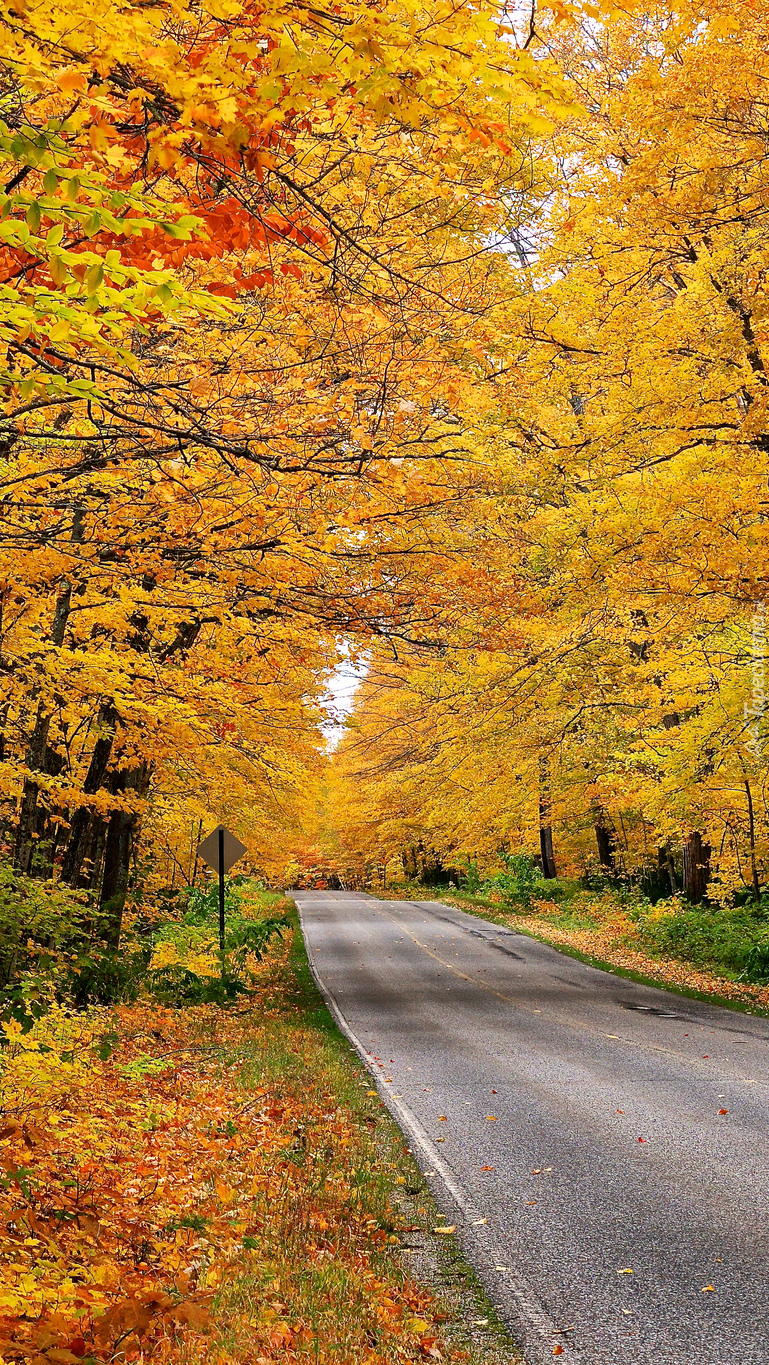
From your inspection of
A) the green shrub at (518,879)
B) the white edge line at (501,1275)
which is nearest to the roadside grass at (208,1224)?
the white edge line at (501,1275)

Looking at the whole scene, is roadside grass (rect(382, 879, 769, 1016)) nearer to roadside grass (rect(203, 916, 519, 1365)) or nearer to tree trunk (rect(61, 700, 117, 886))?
roadside grass (rect(203, 916, 519, 1365))

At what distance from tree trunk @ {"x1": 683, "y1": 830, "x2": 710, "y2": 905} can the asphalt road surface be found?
5565 millimetres

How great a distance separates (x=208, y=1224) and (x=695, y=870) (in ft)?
62.6

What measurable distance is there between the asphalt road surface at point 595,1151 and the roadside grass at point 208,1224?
1.22ft

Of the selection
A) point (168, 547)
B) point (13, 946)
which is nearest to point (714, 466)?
point (168, 547)

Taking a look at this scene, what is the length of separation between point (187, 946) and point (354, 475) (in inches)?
481

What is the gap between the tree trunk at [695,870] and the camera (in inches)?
887

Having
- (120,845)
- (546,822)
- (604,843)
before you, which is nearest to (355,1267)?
(120,845)

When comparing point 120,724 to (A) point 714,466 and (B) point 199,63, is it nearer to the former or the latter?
(A) point 714,466

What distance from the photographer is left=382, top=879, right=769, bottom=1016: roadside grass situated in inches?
672

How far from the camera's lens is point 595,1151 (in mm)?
7754

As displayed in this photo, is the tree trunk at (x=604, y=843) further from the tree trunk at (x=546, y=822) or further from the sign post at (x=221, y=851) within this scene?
the sign post at (x=221, y=851)

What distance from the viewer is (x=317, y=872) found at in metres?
74.8

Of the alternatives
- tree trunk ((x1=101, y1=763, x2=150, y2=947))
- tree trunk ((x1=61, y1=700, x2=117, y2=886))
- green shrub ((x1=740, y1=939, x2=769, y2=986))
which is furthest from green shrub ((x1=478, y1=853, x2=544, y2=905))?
tree trunk ((x1=61, y1=700, x2=117, y2=886))
